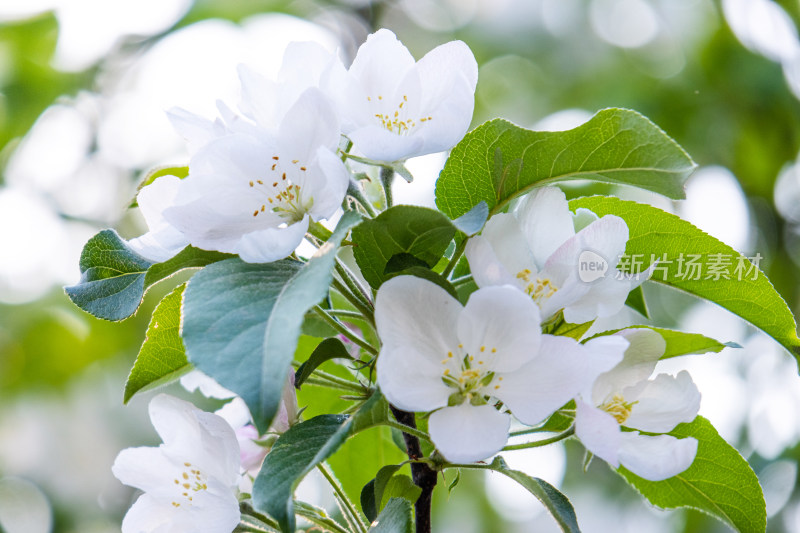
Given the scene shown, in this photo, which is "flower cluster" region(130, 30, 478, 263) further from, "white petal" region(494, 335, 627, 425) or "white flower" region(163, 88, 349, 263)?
"white petal" region(494, 335, 627, 425)

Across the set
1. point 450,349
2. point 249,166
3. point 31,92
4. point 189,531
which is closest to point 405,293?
point 450,349

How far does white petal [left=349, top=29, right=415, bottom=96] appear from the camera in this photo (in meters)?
0.77

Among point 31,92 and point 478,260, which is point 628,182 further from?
point 31,92

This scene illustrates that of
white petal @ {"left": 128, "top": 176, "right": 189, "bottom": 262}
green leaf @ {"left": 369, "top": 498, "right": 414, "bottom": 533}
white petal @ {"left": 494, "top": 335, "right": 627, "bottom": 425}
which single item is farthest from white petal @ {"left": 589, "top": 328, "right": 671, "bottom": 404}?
white petal @ {"left": 128, "top": 176, "right": 189, "bottom": 262}

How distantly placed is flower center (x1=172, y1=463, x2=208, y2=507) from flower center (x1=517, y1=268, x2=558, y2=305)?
0.37 m

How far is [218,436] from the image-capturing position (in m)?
0.75

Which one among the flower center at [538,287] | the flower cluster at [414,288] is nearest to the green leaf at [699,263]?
the flower cluster at [414,288]

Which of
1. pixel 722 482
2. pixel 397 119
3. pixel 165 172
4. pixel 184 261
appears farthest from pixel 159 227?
pixel 722 482

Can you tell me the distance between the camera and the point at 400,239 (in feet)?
2.31

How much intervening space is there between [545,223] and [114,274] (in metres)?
0.44

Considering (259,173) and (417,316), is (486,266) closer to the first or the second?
(417,316)

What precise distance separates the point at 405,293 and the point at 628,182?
26cm

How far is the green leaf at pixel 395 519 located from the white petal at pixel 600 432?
0.17 m

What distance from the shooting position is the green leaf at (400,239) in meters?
0.68
